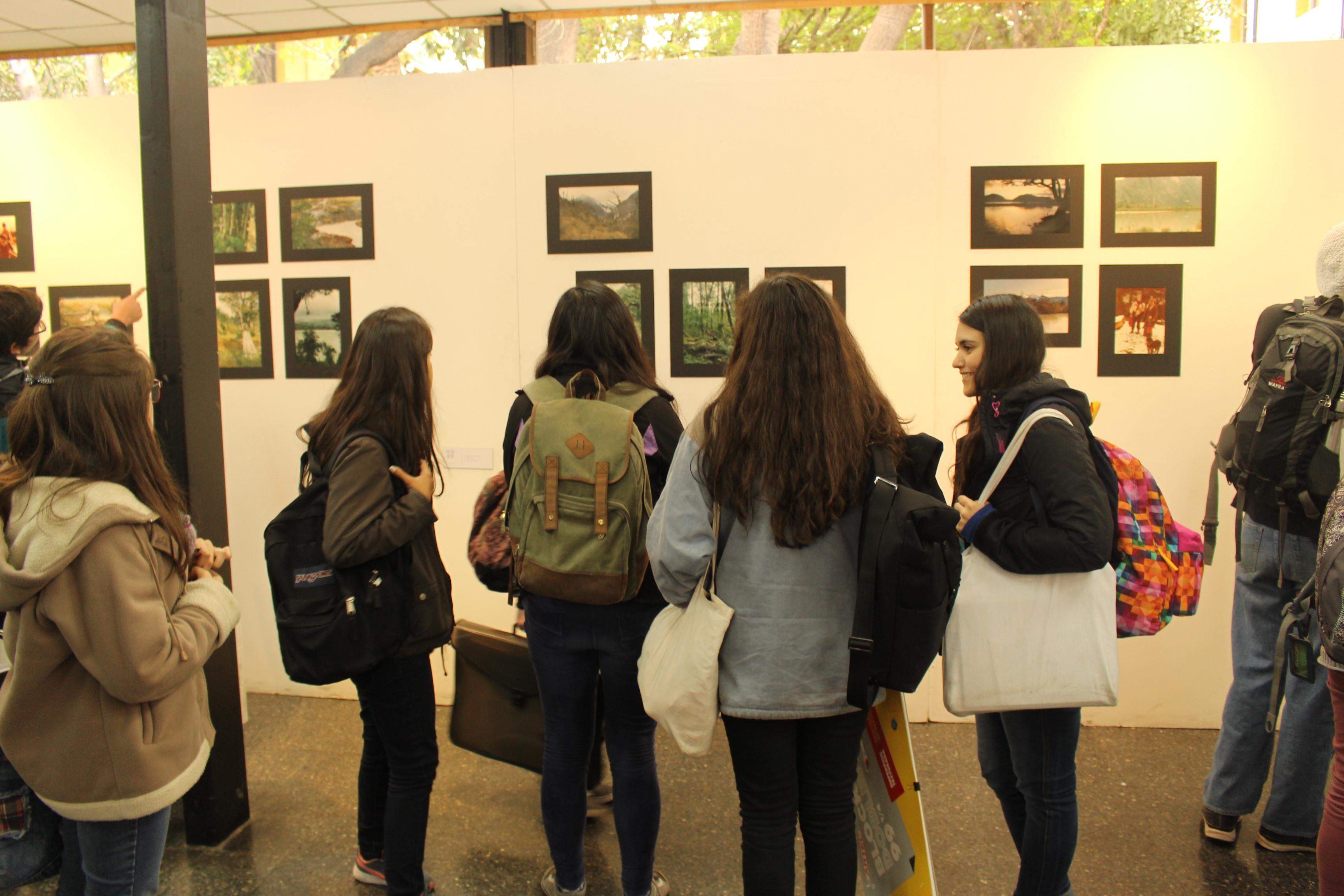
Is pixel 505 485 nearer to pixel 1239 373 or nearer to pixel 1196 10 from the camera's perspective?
pixel 1239 373

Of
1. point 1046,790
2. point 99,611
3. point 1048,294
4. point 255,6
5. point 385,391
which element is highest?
point 255,6

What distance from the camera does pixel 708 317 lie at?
369cm

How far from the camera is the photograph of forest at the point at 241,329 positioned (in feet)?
13.1

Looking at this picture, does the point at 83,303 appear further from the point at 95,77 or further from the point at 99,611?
the point at 95,77

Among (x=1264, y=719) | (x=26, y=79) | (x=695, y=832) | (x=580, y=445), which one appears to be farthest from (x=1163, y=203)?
(x=26, y=79)

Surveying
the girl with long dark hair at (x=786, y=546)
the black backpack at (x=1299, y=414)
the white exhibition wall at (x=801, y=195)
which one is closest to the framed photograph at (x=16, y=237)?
the white exhibition wall at (x=801, y=195)

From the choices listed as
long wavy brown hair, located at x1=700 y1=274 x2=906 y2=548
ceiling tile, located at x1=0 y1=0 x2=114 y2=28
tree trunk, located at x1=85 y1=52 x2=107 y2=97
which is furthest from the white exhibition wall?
tree trunk, located at x1=85 y1=52 x2=107 y2=97

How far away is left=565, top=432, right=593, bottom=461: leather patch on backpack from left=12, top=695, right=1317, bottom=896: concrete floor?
1402 mm

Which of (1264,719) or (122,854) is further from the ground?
(122,854)

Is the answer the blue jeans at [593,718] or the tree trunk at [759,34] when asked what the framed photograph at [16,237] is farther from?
the tree trunk at [759,34]

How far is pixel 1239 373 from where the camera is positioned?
3525 millimetres

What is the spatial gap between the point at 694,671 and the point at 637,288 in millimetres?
2297

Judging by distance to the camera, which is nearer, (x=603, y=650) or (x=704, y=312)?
(x=603, y=650)

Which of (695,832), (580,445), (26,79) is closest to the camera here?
(580,445)
